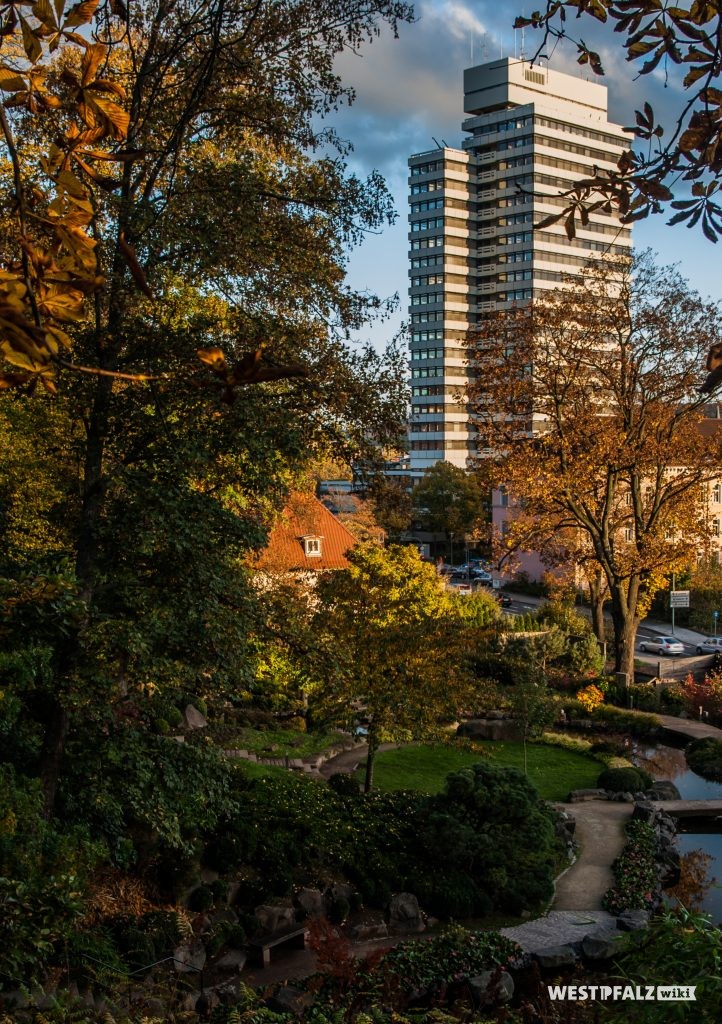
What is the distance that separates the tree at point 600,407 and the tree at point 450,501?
3373cm

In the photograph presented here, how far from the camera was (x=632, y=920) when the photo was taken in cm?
1008

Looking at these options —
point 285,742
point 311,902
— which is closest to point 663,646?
point 285,742

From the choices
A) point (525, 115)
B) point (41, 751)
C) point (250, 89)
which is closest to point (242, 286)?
point (250, 89)

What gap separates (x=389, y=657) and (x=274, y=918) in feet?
18.8

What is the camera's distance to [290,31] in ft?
32.7

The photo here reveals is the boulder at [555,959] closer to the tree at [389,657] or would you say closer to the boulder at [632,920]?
the boulder at [632,920]

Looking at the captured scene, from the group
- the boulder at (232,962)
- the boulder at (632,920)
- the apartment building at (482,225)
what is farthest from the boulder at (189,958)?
the apartment building at (482,225)

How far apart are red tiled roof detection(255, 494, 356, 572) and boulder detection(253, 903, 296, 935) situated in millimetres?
11051

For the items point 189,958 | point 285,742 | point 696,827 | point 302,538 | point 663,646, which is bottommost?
point 696,827

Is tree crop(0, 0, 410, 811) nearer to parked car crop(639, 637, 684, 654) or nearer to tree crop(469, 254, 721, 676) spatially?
tree crop(469, 254, 721, 676)

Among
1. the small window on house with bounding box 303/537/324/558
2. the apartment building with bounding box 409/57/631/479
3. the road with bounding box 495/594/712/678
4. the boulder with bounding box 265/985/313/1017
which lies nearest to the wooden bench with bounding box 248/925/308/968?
the boulder with bounding box 265/985/313/1017

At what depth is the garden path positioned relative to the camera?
11859mm

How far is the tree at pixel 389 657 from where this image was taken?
15.0 meters

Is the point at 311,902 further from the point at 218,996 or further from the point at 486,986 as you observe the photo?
the point at 486,986
